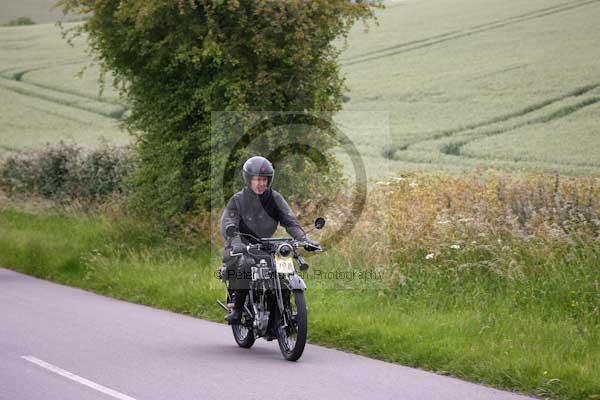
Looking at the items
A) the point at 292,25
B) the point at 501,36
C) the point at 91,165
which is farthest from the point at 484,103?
the point at 292,25

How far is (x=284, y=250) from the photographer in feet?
33.4

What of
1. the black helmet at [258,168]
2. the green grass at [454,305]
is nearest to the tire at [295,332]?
the green grass at [454,305]

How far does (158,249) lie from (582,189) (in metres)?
7.80

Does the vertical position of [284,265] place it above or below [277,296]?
above

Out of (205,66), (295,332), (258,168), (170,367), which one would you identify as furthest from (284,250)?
(205,66)

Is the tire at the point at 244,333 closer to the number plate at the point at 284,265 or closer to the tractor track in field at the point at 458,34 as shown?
the number plate at the point at 284,265

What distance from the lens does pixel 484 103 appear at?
107 ft

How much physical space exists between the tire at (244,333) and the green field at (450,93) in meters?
9.18

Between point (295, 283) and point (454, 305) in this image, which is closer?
point (295, 283)

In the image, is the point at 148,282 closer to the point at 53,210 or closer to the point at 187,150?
the point at 187,150

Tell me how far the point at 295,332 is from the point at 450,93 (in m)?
25.9

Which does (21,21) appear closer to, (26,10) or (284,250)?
(26,10)

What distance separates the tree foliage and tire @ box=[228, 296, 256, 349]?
7455 mm

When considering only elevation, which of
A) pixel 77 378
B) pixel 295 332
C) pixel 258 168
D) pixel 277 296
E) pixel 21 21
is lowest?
pixel 77 378
